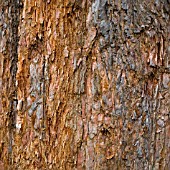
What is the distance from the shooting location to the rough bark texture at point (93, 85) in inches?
64.9

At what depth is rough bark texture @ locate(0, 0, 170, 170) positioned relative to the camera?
1.65m

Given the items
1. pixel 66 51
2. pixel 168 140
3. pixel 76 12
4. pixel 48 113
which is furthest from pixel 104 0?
pixel 168 140

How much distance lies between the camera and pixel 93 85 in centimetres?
166

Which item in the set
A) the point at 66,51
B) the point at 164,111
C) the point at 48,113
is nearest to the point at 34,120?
the point at 48,113

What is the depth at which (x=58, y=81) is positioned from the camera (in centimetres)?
169

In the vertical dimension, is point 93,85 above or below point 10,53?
below

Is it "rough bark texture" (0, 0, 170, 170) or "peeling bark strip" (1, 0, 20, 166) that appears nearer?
"rough bark texture" (0, 0, 170, 170)

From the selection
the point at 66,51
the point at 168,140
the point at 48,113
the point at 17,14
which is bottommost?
the point at 168,140

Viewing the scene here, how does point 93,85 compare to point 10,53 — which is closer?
point 93,85

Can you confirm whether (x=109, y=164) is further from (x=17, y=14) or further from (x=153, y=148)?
(x=17, y=14)

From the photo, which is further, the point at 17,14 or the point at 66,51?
the point at 17,14

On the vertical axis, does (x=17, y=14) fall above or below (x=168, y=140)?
above

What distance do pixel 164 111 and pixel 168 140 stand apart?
13 centimetres

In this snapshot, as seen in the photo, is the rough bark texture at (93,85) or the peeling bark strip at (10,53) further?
the peeling bark strip at (10,53)
